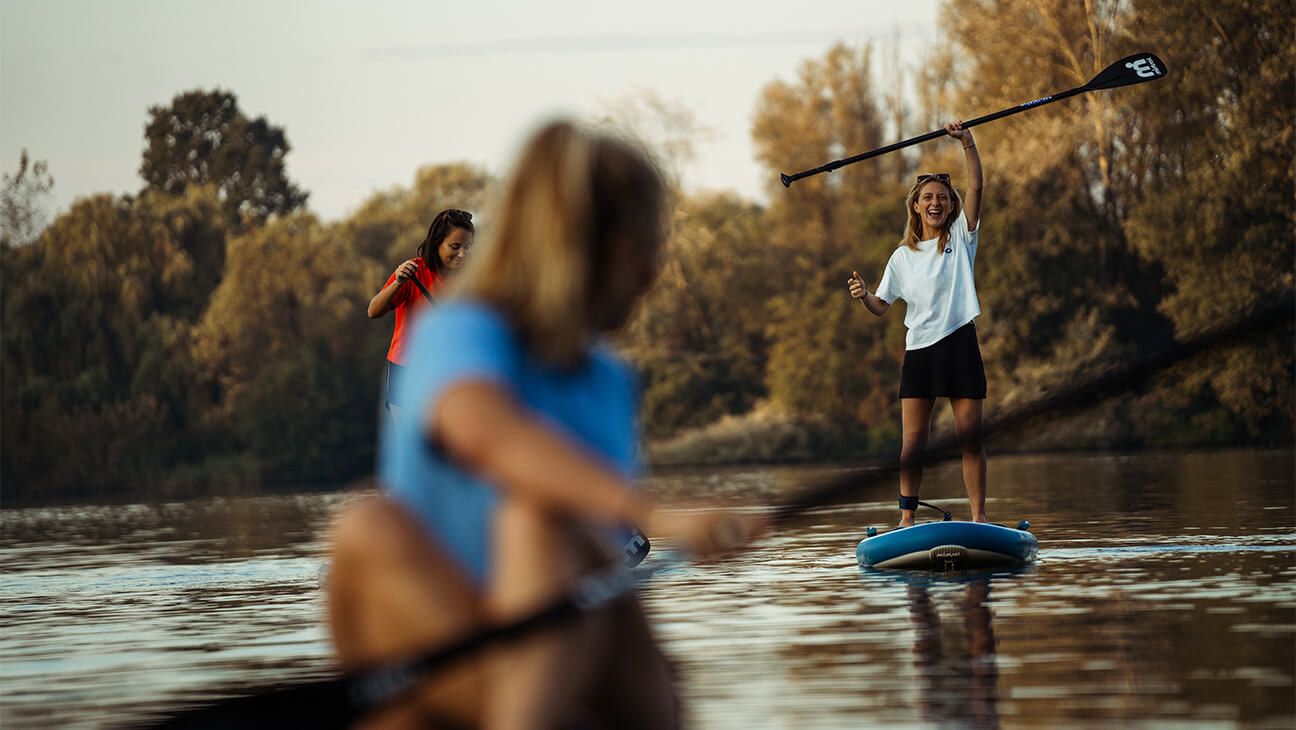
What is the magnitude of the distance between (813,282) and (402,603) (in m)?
48.0

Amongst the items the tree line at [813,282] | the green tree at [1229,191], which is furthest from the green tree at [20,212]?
the green tree at [1229,191]

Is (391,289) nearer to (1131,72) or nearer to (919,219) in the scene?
(919,219)

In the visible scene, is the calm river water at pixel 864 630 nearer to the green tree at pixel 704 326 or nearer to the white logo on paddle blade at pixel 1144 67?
the white logo on paddle blade at pixel 1144 67

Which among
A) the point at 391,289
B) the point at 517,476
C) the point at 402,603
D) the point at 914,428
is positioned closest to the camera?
the point at 517,476

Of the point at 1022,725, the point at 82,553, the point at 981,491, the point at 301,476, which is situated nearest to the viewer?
the point at 1022,725

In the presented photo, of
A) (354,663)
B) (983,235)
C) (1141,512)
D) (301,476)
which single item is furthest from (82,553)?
(301,476)

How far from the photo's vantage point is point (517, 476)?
253 cm

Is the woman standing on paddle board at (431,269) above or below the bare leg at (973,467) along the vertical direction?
above

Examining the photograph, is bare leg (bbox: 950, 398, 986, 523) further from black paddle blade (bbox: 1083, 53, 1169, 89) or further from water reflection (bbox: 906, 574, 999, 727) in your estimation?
black paddle blade (bbox: 1083, 53, 1169, 89)

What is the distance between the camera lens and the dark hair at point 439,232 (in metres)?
8.86

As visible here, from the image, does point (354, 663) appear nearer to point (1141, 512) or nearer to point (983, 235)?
point (1141, 512)

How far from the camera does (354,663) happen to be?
2730 mm

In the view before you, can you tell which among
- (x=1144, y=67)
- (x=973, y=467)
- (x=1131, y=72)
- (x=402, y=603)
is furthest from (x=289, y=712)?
(x=1144, y=67)

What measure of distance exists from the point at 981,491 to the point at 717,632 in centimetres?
279
